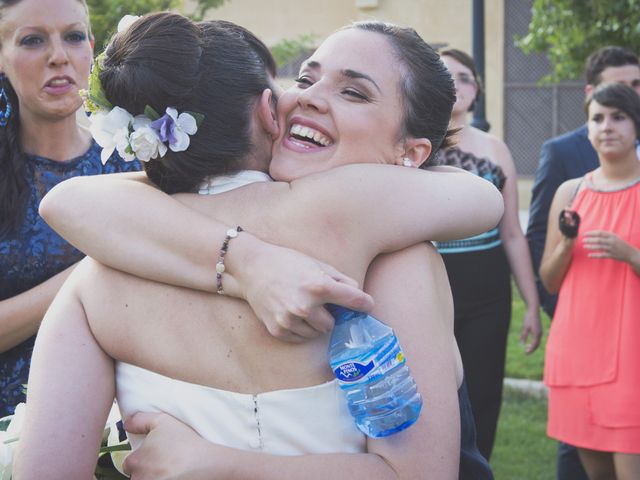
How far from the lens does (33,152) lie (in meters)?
3.71

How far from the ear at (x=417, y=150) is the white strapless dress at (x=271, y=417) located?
0.67m

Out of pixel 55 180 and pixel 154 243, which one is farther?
pixel 55 180

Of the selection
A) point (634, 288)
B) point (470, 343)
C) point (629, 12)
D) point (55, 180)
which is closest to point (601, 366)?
point (634, 288)

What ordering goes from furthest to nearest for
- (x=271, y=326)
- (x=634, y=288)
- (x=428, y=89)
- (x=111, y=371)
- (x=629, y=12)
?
1. (x=629, y=12)
2. (x=634, y=288)
3. (x=428, y=89)
4. (x=111, y=371)
5. (x=271, y=326)

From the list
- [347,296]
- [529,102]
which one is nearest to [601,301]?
[347,296]

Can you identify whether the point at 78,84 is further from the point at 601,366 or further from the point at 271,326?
the point at 601,366

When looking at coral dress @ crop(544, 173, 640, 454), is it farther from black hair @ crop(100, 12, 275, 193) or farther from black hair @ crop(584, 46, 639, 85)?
black hair @ crop(100, 12, 275, 193)

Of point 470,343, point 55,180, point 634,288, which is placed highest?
point 55,180

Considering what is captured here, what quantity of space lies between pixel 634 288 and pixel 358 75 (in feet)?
10.9

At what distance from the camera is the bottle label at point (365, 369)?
6.53 feet

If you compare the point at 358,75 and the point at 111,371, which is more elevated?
the point at 358,75

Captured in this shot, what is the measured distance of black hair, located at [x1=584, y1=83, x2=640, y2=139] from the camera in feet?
17.9

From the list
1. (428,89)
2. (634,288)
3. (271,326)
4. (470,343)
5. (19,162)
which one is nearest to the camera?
(271,326)

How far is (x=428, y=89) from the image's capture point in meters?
2.43
